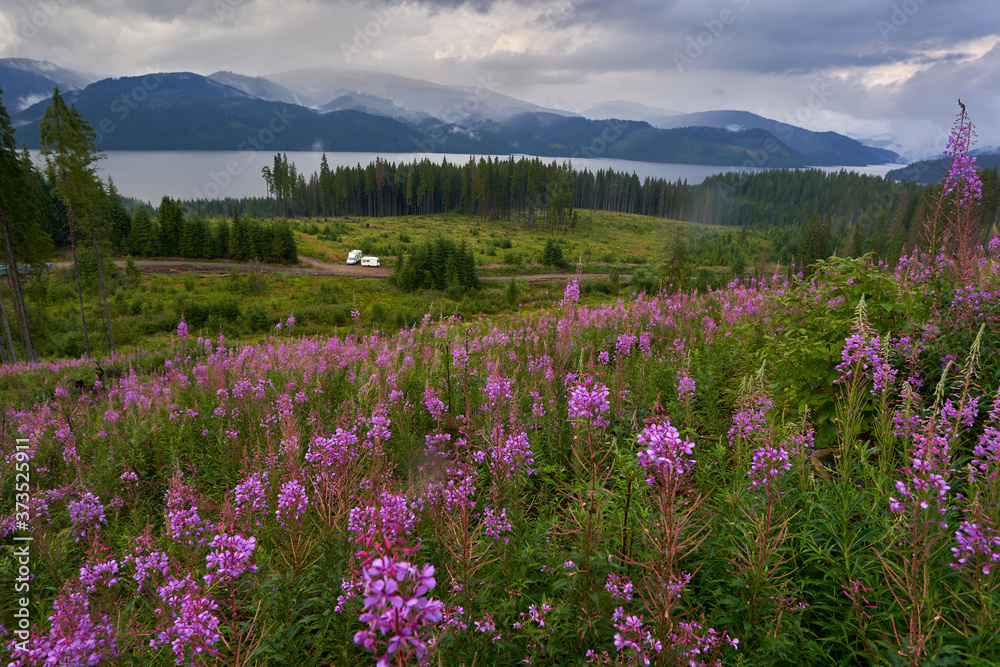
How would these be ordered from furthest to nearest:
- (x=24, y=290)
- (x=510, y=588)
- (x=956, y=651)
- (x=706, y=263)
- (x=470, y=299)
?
(x=470, y=299)
(x=706, y=263)
(x=24, y=290)
(x=510, y=588)
(x=956, y=651)

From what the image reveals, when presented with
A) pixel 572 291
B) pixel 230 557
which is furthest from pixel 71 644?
pixel 572 291

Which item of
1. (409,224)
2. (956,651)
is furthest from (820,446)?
(409,224)

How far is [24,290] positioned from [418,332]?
35.2m

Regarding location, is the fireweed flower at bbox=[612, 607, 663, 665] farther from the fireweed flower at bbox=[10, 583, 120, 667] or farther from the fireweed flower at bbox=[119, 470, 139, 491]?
the fireweed flower at bbox=[119, 470, 139, 491]

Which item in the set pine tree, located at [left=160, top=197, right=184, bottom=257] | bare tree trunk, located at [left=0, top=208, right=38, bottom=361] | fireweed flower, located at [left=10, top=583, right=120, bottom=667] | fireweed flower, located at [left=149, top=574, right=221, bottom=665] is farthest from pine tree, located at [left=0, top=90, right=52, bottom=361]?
pine tree, located at [left=160, top=197, right=184, bottom=257]

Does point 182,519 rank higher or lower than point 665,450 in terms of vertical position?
lower

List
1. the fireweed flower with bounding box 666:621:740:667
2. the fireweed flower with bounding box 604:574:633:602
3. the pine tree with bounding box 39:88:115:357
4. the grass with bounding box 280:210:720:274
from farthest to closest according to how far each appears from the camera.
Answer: the grass with bounding box 280:210:720:274 < the pine tree with bounding box 39:88:115:357 < the fireweed flower with bounding box 604:574:633:602 < the fireweed flower with bounding box 666:621:740:667

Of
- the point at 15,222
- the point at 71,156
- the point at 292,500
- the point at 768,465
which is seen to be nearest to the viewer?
the point at 292,500

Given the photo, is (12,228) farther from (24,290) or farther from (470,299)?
(470,299)

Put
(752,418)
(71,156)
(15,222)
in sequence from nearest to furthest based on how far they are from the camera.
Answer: (752,418) → (15,222) → (71,156)

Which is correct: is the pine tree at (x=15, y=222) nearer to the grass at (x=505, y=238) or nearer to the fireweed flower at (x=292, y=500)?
the fireweed flower at (x=292, y=500)

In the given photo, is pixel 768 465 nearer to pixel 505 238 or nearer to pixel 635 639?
pixel 635 639

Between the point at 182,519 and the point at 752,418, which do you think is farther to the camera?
the point at 752,418

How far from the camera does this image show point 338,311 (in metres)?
45.0
